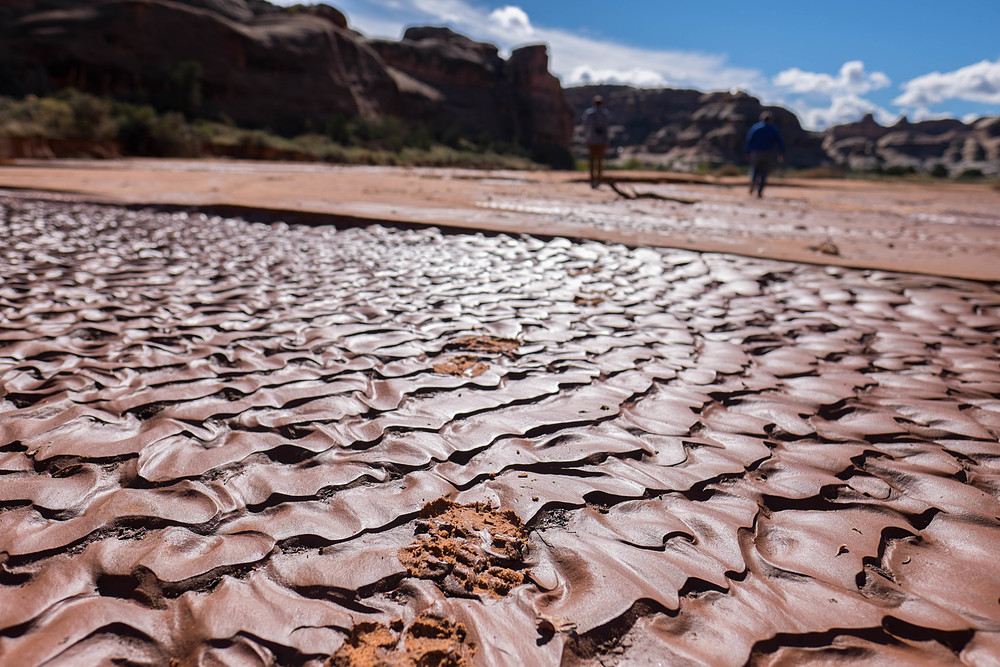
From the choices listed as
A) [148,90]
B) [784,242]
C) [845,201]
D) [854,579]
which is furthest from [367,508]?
[148,90]

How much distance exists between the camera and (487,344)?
2.73 m

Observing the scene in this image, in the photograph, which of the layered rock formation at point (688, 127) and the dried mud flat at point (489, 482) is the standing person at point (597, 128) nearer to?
the dried mud flat at point (489, 482)

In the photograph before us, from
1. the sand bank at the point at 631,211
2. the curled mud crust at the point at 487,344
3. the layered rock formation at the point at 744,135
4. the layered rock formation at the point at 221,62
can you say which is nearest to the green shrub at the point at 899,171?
the sand bank at the point at 631,211

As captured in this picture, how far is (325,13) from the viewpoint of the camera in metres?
40.1

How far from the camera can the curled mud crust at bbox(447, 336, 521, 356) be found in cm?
265

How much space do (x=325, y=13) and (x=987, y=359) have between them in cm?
4588

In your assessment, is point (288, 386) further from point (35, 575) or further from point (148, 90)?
point (148, 90)

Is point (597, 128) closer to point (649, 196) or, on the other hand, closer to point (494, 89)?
point (649, 196)

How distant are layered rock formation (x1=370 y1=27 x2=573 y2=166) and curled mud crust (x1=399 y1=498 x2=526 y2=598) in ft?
144

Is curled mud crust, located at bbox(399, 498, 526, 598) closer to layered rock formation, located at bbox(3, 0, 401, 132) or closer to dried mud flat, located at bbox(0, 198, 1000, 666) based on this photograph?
dried mud flat, located at bbox(0, 198, 1000, 666)

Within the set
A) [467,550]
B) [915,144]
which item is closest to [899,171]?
[467,550]

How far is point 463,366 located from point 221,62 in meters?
34.3

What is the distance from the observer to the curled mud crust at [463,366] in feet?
7.83

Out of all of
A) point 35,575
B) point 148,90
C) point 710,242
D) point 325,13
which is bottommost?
point 35,575
